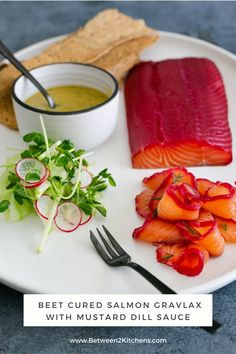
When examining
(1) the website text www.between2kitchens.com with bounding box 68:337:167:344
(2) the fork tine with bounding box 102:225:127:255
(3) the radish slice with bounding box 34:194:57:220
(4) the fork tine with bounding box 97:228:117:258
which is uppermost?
(3) the radish slice with bounding box 34:194:57:220

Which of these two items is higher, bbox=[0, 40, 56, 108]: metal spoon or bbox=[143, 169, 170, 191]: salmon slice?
bbox=[0, 40, 56, 108]: metal spoon

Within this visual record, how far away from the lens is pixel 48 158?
2.49 meters

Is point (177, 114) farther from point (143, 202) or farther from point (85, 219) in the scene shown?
point (85, 219)

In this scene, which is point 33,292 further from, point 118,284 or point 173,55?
point 173,55

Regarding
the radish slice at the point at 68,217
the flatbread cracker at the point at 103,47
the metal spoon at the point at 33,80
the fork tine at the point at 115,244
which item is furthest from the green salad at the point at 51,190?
the flatbread cracker at the point at 103,47

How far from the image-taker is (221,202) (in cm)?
228

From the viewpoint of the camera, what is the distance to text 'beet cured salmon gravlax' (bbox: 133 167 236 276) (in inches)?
85.8

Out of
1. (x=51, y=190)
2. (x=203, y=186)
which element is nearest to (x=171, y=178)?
(x=203, y=186)

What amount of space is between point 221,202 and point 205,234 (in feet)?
0.55

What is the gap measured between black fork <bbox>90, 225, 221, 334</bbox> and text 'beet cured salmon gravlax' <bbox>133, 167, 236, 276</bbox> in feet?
0.34

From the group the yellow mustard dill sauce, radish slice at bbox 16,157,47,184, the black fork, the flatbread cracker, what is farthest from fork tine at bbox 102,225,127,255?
the flatbread cracker

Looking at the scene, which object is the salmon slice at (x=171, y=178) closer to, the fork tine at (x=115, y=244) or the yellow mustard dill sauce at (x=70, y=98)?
the fork tine at (x=115, y=244)

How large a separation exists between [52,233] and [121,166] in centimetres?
55

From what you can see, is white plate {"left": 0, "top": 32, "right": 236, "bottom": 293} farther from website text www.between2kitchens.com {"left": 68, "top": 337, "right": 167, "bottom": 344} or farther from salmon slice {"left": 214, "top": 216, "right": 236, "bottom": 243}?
website text www.between2kitchens.com {"left": 68, "top": 337, "right": 167, "bottom": 344}
